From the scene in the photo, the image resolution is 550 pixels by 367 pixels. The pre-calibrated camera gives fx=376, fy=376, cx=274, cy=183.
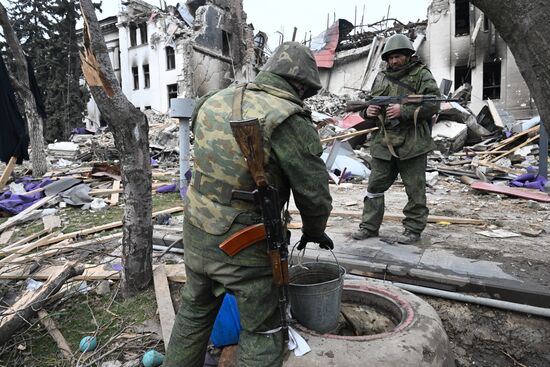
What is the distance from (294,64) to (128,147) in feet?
5.60

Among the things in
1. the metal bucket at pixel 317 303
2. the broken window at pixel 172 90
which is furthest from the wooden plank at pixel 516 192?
the broken window at pixel 172 90

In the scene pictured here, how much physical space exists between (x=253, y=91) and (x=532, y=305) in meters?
2.41

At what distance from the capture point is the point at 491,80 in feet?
59.6

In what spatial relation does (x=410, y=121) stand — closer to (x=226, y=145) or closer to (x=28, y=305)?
(x=226, y=145)

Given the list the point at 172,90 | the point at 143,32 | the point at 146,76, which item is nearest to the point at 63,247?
the point at 172,90

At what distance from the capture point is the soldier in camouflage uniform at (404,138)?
3592mm

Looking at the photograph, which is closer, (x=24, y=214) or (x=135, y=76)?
(x=24, y=214)

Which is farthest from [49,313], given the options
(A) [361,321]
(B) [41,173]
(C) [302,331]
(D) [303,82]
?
(B) [41,173]

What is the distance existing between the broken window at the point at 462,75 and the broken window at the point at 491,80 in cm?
69

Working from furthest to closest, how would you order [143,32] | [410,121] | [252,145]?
1. [143,32]
2. [410,121]
3. [252,145]

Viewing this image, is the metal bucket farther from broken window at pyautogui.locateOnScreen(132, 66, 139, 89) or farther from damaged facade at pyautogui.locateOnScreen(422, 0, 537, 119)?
broken window at pyautogui.locateOnScreen(132, 66, 139, 89)

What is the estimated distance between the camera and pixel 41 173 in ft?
33.1

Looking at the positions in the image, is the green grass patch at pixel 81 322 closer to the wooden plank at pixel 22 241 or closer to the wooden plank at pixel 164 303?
the wooden plank at pixel 164 303

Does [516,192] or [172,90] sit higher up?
[172,90]
